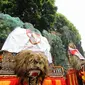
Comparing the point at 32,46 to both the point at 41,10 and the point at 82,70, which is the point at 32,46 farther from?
the point at 41,10

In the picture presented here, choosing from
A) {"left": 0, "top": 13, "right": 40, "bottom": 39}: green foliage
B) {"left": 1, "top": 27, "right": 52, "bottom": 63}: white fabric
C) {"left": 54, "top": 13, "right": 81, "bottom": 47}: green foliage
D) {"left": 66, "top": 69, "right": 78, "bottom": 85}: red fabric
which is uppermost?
{"left": 54, "top": 13, "right": 81, "bottom": 47}: green foliage

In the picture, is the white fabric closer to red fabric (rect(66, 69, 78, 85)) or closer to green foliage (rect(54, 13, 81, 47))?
red fabric (rect(66, 69, 78, 85))

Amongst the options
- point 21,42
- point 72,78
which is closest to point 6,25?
point 21,42

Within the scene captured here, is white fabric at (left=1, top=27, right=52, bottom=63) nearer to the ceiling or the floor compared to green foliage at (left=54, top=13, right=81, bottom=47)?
nearer to the floor

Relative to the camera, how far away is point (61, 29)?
30.1 meters

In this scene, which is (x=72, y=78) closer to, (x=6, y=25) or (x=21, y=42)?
(x=21, y=42)

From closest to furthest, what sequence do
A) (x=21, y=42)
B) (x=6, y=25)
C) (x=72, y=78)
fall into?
(x=72, y=78) → (x=21, y=42) → (x=6, y=25)

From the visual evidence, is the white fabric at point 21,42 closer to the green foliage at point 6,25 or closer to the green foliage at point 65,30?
the green foliage at point 6,25

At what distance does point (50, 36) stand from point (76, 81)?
1690 cm

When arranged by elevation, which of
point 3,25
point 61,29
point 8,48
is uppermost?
point 61,29

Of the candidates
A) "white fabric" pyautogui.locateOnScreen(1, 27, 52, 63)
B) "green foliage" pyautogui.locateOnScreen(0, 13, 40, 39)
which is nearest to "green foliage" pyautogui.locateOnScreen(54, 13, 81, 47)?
"green foliage" pyautogui.locateOnScreen(0, 13, 40, 39)

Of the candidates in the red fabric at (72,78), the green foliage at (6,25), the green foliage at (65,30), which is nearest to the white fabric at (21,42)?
the red fabric at (72,78)

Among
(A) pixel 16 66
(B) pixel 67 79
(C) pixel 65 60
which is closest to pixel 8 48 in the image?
(B) pixel 67 79

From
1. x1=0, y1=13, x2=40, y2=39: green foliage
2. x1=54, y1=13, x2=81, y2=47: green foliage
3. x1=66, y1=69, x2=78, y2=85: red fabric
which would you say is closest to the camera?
x1=66, y1=69, x2=78, y2=85: red fabric
